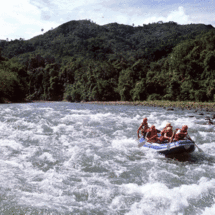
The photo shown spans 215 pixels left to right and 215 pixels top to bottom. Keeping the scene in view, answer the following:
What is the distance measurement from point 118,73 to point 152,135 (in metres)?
57.2

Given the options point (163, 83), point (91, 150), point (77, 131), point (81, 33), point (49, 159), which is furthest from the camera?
point (81, 33)

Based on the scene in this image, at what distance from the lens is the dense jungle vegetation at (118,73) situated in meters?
41.0

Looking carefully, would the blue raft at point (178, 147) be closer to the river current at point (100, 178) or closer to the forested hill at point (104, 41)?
the river current at point (100, 178)

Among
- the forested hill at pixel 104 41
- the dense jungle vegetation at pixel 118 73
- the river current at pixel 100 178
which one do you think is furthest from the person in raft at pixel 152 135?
the forested hill at pixel 104 41

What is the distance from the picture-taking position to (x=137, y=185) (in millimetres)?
6742

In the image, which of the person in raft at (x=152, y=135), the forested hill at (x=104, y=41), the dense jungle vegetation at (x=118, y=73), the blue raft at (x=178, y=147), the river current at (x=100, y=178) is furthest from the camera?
the forested hill at (x=104, y=41)

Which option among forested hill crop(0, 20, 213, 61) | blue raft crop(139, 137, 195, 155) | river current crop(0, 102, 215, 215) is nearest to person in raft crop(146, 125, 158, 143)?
river current crop(0, 102, 215, 215)

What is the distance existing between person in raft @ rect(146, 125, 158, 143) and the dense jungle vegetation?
2963 centimetres

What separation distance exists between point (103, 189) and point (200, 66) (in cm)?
4036

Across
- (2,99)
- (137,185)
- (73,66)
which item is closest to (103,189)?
(137,185)

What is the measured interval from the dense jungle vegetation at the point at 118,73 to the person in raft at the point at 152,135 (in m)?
29.6

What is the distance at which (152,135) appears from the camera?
10367 mm

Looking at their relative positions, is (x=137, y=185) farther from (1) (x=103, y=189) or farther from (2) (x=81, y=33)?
(2) (x=81, y=33)

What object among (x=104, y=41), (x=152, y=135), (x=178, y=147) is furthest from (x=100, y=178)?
(x=104, y=41)
